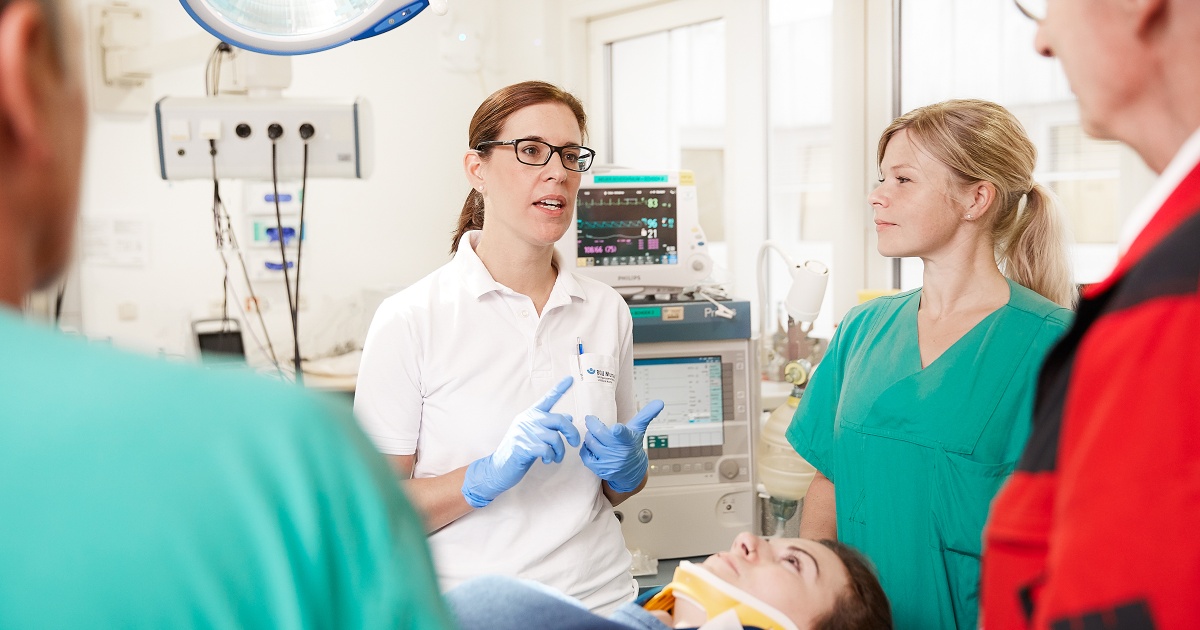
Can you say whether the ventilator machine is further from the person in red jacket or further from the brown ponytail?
the person in red jacket

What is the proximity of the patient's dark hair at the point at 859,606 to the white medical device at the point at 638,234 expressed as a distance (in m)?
1.09

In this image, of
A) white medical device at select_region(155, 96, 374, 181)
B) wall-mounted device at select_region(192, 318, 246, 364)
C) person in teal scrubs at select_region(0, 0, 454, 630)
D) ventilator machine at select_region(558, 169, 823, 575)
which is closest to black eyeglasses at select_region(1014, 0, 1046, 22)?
→ person in teal scrubs at select_region(0, 0, 454, 630)

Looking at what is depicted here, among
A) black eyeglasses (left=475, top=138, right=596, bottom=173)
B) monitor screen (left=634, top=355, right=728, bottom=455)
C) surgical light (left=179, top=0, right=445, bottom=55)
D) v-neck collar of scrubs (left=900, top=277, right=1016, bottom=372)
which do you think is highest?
surgical light (left=179, top=0, right=445, bottom=55)

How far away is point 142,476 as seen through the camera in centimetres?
43

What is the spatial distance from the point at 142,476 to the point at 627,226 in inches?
79.1

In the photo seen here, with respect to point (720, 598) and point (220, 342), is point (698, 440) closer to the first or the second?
point (720, 598)

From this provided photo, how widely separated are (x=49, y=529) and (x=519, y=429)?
1131 millimetres

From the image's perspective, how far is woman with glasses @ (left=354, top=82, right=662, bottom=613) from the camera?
62.7 inches

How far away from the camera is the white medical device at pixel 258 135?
2.30 m

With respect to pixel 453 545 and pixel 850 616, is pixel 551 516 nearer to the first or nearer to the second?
pixel 453 545

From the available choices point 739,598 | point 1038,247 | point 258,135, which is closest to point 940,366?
point 1038,247

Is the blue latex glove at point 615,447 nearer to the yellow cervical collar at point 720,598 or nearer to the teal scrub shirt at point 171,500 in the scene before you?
the yellow cervical collar at point 720,598

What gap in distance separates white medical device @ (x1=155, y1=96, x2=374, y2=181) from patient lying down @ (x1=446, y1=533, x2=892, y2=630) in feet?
4.63

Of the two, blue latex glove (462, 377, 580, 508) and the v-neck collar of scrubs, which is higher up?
the v-neck collar of scrubs
